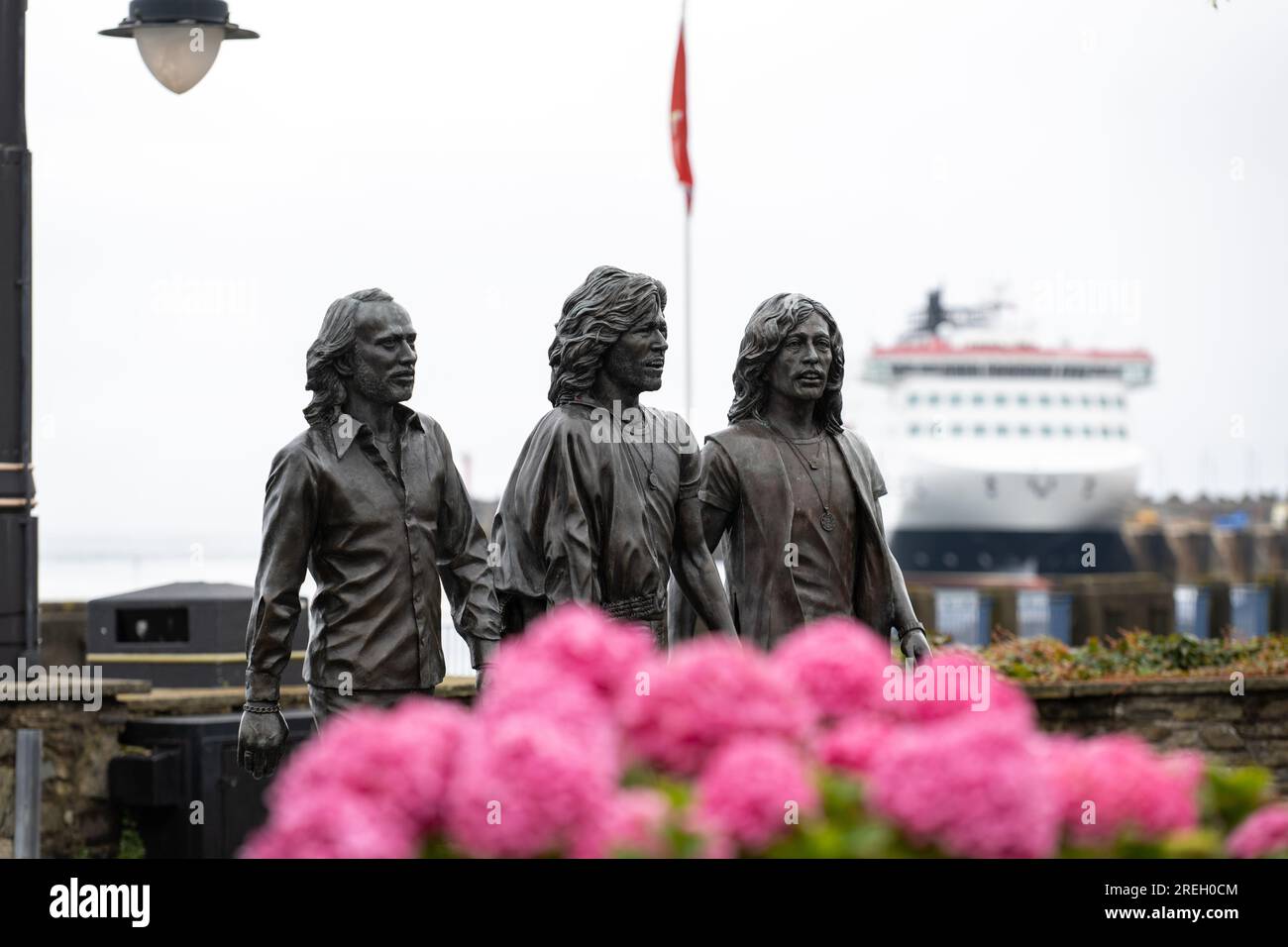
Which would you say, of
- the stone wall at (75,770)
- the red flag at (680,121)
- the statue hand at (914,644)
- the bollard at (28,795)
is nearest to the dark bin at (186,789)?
the stone wall at (75,770)

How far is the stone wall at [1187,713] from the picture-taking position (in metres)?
13.2

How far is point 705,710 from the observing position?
2576mm

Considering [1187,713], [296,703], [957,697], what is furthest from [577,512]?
[1187,713]

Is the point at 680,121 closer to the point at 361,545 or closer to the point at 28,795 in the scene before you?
the point at 28,795

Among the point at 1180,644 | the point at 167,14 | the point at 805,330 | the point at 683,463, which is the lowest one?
the point at 1180,644

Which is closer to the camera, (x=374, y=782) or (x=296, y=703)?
(x=374, y=782)

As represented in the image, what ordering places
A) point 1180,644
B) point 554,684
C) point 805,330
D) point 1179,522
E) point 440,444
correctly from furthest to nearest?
point 1179,522
point 1180,644
point 805,330
point 440,444
point 554,684

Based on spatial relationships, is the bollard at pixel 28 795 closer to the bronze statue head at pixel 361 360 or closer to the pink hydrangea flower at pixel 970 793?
the bronze statue head at pixel 361 360

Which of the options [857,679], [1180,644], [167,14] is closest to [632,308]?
[167,14]

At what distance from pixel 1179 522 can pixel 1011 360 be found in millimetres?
34060

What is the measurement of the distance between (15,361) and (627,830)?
727 centimetres

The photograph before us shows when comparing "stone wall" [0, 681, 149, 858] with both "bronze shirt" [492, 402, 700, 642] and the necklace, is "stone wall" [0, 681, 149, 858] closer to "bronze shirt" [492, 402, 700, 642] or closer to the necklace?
"bronze shirt" [492, 402, 700, 642]

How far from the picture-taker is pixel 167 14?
9.74m
